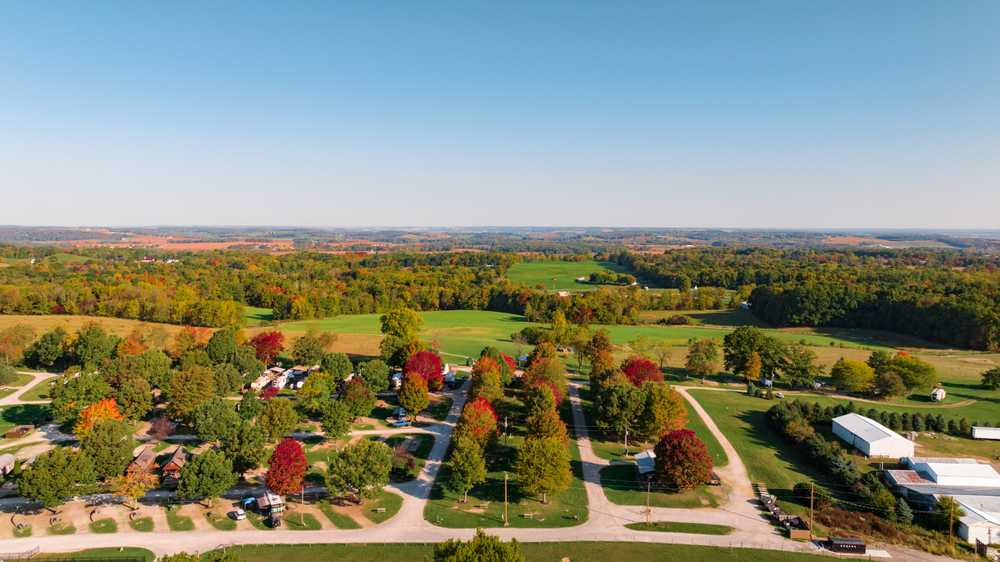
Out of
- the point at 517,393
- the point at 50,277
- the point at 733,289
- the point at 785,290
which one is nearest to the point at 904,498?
the point at 517,393

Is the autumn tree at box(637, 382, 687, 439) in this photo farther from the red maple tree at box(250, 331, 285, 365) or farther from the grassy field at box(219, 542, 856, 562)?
the red maple tree at box(250, 331, 285, 365)

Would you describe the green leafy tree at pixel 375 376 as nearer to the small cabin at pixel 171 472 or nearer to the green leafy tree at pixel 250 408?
the green leafy tree at pixel 250 408

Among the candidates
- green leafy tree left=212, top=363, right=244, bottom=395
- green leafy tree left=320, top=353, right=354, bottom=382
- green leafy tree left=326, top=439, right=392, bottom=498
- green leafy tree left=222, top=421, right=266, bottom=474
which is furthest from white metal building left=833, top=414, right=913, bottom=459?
green leafy tree left=212, top=363, right=244, bottom=395

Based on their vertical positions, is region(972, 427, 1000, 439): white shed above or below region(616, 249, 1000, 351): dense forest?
below

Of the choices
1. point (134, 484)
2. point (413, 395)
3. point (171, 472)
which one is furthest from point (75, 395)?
point (413, 395)

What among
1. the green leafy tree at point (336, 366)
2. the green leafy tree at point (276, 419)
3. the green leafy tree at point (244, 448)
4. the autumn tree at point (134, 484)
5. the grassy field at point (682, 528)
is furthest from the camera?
the green leafy tree at point (336, 366)

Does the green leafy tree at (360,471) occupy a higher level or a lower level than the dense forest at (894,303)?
lower

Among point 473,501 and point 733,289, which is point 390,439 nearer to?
point 473,501

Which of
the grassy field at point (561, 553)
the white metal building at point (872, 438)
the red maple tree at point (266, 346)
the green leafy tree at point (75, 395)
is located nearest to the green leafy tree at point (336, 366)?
the red maple tree at point (266, 346)
